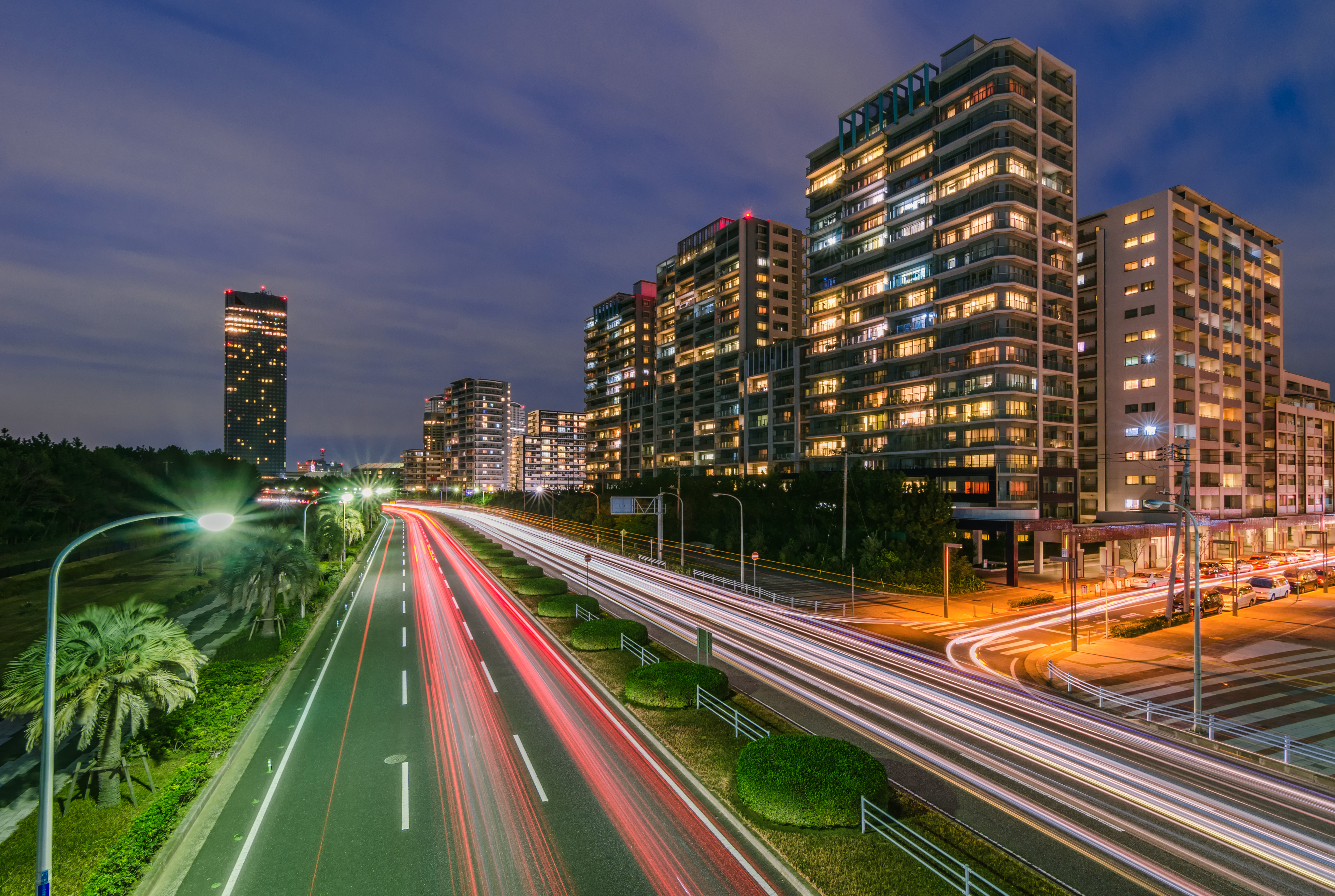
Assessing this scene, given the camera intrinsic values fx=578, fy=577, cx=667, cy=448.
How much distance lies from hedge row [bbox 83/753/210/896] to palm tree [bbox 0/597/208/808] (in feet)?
4.83

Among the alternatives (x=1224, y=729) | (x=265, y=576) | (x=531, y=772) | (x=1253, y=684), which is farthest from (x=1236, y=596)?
(x=265, y=576)

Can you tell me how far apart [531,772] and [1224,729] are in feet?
77.5

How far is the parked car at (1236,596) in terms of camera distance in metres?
43.0

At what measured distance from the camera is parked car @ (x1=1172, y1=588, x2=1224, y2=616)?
40.2m

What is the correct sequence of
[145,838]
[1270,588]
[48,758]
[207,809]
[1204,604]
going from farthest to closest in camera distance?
[1270,588], [1204,604], [207,809], [145,838], [48,758]

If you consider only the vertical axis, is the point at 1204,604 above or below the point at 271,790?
below

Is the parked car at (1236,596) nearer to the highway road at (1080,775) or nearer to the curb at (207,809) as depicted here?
the highway road at (1080,775)

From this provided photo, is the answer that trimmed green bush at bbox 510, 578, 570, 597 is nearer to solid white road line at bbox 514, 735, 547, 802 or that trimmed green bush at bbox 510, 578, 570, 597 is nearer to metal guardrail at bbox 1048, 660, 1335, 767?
solid white road line at bbox 514, 735, 547, 802

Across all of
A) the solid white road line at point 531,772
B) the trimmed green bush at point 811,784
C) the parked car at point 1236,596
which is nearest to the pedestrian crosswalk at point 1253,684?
the parked car at point 1236,596

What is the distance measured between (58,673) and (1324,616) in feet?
220

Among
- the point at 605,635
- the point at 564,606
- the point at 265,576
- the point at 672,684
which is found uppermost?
the point at 265,576

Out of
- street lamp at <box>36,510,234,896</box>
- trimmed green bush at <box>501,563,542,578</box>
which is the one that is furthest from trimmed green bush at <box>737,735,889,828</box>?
trimmed green bush at <box>501,563,542,578</box>

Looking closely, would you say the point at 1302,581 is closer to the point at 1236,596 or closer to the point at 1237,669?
the point at 1236,596

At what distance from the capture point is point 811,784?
523 inches
